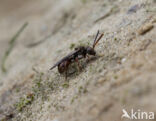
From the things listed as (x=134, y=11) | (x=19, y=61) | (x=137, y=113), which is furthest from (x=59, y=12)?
(x=137, y=113)

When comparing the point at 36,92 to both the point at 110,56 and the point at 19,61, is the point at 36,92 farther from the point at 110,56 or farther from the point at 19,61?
the point at 19,61

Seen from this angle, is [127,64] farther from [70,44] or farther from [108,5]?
[108,5]

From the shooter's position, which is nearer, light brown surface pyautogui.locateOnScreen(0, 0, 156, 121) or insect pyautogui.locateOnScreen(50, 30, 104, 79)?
light brown surface pyautogui.locateOnScreen(0, 0, 156, 121)

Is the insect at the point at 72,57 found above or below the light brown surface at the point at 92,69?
above

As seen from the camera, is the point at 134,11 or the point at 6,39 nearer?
the point at 134,11

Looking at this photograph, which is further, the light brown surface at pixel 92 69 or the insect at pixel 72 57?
the insect at pixel 72 57

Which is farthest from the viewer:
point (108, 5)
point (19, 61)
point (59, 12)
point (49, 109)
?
point (59, 12)

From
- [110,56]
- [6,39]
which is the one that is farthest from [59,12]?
[110,56]

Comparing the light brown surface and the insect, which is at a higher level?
the insect

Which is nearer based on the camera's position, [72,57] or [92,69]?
[92,69]

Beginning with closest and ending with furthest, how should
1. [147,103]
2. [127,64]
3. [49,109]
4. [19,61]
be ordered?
1. [147,103]
2. [127,64]
3. [49,109]
4. [19,61]
